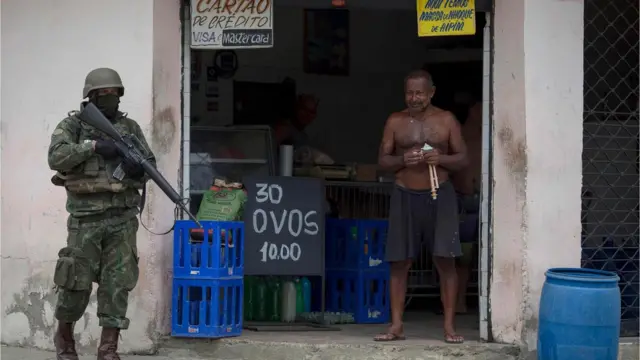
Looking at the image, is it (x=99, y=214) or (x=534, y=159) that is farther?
(x=534, y=159)

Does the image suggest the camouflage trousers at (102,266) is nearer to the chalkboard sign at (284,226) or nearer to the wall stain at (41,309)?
the wall stain at (41,309)

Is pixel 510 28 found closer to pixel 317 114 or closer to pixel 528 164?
pixel 528 164

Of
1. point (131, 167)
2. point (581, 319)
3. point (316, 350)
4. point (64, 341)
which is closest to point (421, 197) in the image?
point (316, 350)

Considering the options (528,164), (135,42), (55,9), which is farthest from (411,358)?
(55,9)

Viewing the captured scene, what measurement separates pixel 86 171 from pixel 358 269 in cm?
284

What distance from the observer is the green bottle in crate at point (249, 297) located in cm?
782

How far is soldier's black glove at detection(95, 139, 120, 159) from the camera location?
5848 millimetres

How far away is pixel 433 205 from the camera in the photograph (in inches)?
271

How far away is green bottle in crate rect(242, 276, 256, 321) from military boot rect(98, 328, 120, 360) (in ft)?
6.07

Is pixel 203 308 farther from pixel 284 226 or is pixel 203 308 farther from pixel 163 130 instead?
pixel 163 130

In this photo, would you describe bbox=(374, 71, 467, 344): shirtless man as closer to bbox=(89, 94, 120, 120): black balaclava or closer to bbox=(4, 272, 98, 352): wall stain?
bbox=(89, 94, 120, 120): black balaclava

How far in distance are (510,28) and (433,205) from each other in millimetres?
1386

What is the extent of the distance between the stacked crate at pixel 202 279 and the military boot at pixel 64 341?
822 millimetres

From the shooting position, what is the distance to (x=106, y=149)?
586 centimetres
